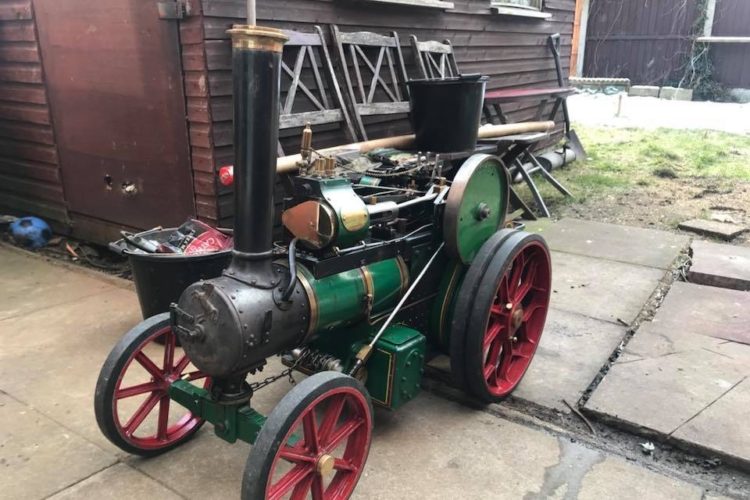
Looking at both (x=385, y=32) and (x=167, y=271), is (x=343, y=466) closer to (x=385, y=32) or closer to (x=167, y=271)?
(x=167, y=271)

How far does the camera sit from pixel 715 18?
1593cm

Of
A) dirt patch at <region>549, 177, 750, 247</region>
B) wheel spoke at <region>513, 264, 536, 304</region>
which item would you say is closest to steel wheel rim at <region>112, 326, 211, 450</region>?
wheel spoke at <region>513, 264, 536, 304</region>

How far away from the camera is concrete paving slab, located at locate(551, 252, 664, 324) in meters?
4.09

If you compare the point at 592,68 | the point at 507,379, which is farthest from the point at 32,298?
the point at 592,68

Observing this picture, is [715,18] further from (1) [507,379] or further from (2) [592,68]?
(1) [507,379]

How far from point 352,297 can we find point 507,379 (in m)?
1.06

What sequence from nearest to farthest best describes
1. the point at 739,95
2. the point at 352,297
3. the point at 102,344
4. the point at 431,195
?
the point at 352,297 → the point at 431,195 → the point at 102,344 → the point at 739,95

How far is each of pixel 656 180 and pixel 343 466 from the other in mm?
6717

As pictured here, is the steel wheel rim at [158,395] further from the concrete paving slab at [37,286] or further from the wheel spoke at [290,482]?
the concrete paving slab at [37,286]

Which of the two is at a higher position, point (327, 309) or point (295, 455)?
point (327, 309)

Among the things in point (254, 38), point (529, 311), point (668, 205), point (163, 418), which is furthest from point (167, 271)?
point (668, 205)

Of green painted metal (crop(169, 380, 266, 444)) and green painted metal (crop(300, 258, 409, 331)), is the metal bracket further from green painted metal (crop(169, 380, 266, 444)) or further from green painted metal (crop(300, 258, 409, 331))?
green painted metal (crop(169, 380, 266, 444))

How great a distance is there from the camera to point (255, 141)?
1926 millimetres

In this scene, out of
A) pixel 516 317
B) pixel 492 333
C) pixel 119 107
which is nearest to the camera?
pixel 492 333
